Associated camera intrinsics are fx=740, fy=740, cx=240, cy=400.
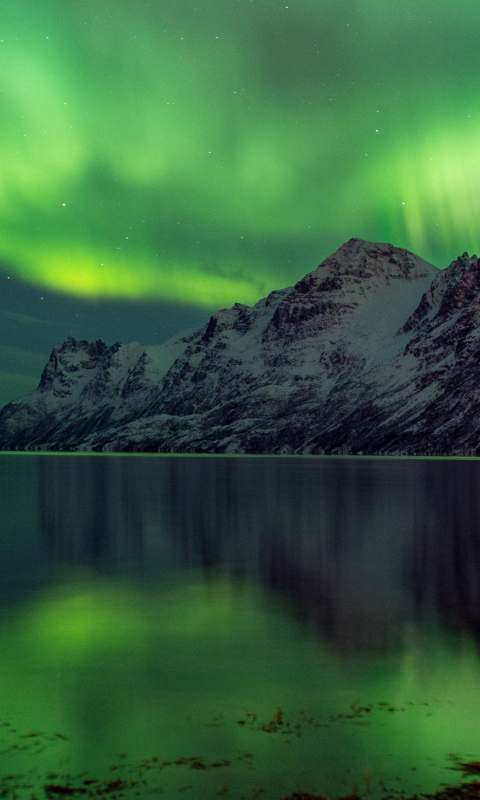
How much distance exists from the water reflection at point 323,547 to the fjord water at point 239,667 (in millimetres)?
204

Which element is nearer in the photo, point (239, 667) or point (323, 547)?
point (239, 667)

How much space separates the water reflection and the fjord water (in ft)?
0.67

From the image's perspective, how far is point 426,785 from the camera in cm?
1133

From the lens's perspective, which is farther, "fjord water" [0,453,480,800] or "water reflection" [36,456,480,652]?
"water reflection" [36,456,480,652]

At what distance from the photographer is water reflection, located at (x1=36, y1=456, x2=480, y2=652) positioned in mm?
23719

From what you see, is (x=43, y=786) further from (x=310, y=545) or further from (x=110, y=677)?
(x=310, y=545)

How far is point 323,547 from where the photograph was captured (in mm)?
39156

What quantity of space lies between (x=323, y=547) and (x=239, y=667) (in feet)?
73.1

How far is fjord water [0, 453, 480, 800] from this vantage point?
11930 mm

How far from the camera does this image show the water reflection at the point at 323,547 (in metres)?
23.7

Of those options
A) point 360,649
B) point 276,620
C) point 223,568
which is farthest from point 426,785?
point 223,568

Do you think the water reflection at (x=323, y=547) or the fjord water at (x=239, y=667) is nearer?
the fjord water at (x=239, y=667)

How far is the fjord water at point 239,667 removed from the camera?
11.9 m

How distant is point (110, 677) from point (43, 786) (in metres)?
5.25
